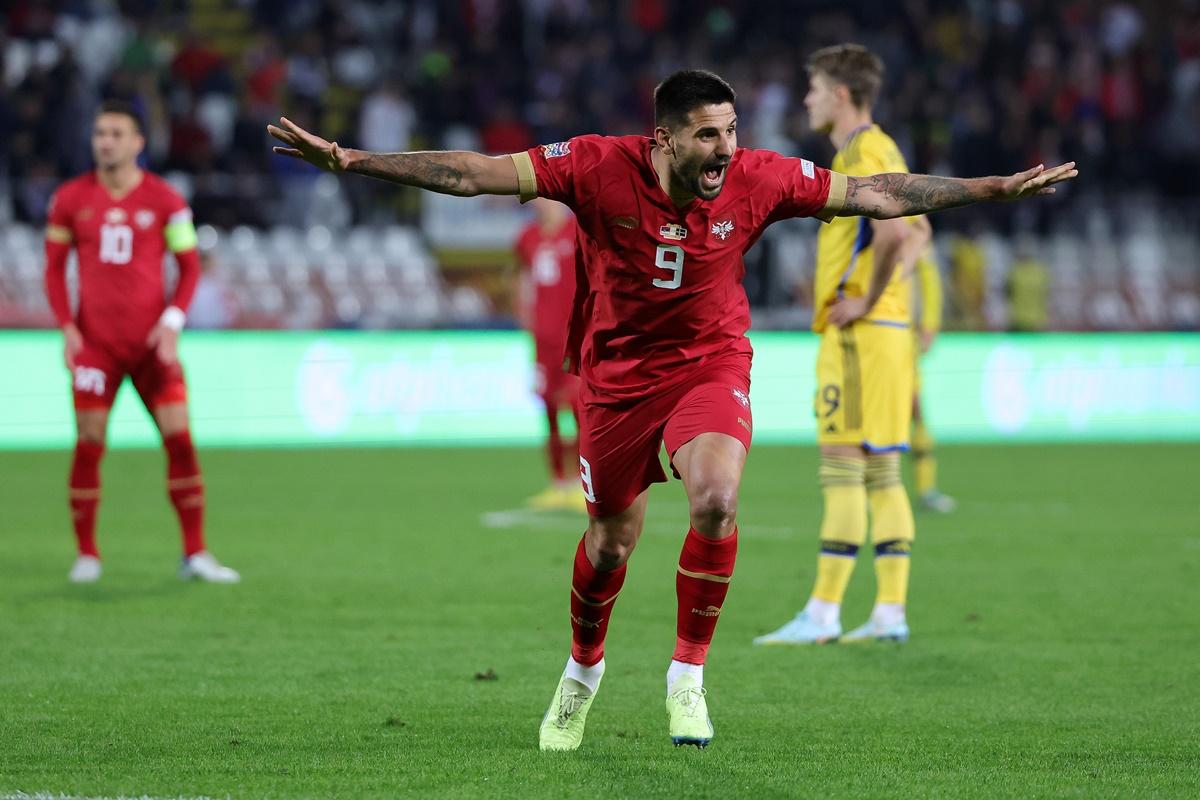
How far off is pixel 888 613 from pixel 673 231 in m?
2.85

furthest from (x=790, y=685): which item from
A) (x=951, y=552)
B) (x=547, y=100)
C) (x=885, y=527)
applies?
(x=547, y=100)

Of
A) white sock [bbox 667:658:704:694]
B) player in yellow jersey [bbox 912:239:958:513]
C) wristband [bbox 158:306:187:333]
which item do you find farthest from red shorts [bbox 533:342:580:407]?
white sock [bbox 667:658:704:694]

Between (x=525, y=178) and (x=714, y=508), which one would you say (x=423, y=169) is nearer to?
(x=525, y=178)

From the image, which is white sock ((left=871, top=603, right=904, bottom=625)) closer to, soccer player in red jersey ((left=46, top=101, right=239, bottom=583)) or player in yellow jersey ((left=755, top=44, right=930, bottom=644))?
player in yellow jersey ((left=755, top=44, right=930, bottom=644))

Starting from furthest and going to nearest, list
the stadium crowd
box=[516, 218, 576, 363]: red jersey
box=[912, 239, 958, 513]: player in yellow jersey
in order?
1. the stadium crowd
2. box=[516, 218, 576, 363]: red jersey
3. box=[912, 239, 958, 513]: player in yellow jersey

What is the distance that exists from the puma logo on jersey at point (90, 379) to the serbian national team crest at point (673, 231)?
4.58m

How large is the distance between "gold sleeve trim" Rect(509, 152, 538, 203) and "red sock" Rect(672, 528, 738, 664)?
3.80 ft

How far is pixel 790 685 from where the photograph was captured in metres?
6.28

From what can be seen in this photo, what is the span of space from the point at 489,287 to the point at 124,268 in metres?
11.2

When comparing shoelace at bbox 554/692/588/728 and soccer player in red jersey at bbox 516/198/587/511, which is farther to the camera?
soccer player in red jersey at bbox 516/198/587/511

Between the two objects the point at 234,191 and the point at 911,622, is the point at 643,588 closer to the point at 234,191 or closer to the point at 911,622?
the point at 911,622

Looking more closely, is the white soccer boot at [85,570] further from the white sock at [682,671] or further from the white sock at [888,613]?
the white sock at [682,671]

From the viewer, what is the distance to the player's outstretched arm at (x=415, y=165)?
4754mm

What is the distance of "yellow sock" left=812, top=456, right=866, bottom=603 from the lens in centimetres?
740
